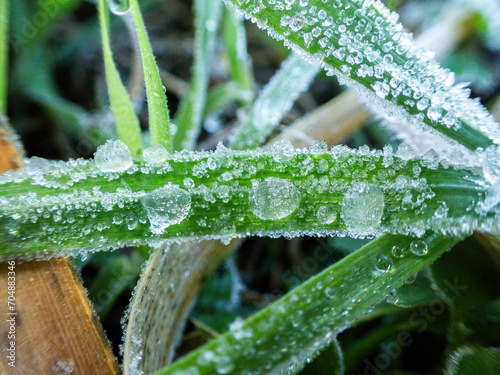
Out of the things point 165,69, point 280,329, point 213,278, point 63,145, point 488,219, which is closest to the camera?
point 280,329

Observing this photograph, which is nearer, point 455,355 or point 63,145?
point 455,355

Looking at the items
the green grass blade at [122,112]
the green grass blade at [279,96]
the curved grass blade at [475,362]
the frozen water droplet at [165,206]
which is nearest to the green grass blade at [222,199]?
the frozen water droplet at [165,206]

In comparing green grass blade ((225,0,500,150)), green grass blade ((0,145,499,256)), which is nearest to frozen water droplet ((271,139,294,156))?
green grass blade ((0,145,499,256))

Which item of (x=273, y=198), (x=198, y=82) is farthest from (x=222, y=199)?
(x=198, y=82)

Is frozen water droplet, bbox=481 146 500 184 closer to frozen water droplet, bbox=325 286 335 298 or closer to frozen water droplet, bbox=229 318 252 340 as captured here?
frozen water droplet, bbox=325 286 335 298

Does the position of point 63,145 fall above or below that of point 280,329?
above

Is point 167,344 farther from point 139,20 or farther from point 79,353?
point 139,20

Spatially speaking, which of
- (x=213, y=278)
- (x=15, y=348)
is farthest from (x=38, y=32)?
(x=15, y=348)
